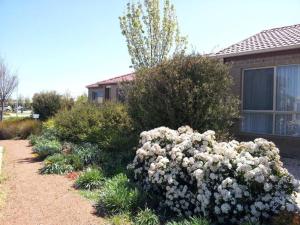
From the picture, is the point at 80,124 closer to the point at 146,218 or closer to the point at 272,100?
the point at 272,100

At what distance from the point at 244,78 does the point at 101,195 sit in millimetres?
7835

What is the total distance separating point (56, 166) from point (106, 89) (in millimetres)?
18401

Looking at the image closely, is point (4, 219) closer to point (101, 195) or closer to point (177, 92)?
point (101, 195)

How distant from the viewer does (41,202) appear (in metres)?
7.15

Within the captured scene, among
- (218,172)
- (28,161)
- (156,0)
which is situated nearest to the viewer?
(218,172)


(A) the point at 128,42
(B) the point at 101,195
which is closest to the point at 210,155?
(B) the point at 101,195

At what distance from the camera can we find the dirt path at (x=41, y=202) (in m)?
6.16

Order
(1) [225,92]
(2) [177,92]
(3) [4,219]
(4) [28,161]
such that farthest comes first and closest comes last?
(4) [28,161]
(1) [225,92]
(2) [177,92]
(3) [4,219]

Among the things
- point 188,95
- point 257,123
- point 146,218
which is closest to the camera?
point 146,218

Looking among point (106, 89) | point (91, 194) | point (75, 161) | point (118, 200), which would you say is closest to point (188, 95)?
point (91, 194)

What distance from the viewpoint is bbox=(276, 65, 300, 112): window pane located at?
11.4 metres

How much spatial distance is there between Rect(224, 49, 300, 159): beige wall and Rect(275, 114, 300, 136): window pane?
20 cm

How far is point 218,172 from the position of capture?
5.75 m

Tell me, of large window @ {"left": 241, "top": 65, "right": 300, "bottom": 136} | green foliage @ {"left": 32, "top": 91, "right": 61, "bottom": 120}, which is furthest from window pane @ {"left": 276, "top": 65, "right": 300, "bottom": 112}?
green foliage @ {"left": 32, "top": 91, "right": 61, "bottom": 120}
